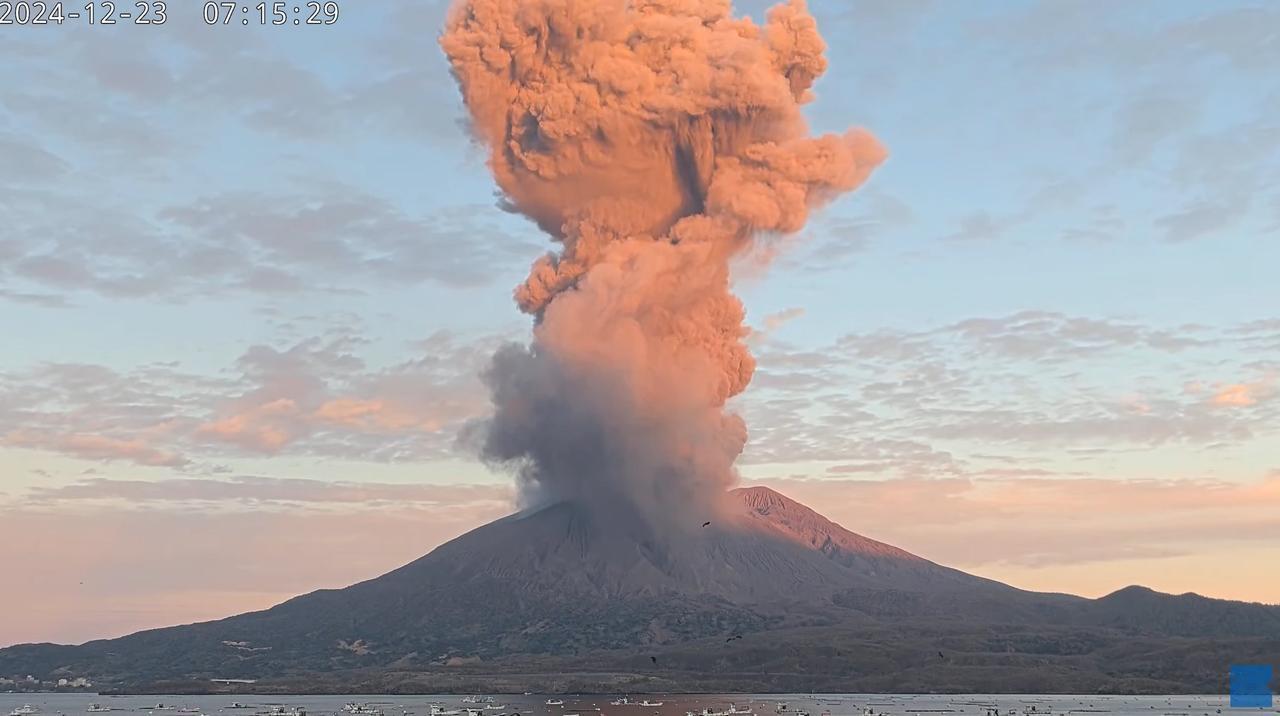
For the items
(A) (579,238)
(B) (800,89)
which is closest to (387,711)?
(A) (579,238)

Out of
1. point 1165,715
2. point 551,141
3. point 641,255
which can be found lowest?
point 1165,715

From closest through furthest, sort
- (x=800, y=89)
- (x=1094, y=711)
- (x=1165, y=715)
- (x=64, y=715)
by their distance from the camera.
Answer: (x=1165, y=715)
(x=1094, y=711)
(x=64, y=715)
(x=800, y=89)

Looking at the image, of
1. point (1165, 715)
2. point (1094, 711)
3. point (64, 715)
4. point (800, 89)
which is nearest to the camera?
point (1165, 715)

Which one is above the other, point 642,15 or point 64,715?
point 642,15

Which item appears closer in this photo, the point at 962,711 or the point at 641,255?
the point at 962,711

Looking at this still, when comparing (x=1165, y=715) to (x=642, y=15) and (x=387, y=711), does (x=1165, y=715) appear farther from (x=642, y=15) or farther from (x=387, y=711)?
(x=642, y=15)

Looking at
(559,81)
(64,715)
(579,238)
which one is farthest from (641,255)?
(64,715)

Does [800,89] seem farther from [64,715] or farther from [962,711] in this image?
[64,715]

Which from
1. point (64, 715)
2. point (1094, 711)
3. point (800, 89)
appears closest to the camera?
point (1094, 711)

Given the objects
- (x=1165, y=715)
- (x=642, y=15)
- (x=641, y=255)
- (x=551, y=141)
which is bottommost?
(x=1165, y=715)
